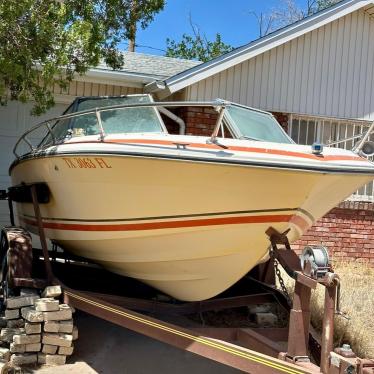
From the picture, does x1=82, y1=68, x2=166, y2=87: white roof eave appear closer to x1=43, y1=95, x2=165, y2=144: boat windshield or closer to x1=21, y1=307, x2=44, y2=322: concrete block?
x1=43, y1=95, x2=165, y2=144: boat windshield

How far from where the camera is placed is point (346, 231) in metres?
9.87

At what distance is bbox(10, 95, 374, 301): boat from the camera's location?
4219mm

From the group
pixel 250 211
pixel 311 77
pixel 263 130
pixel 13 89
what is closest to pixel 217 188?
pixel 250 211

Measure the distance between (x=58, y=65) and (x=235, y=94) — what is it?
172 inches

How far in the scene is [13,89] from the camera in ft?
19.8

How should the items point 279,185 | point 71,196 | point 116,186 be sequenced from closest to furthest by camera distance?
point 279,185 < point 116,186 < point 71,196

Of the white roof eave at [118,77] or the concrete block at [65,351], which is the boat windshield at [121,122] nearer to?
Result: the concrete block at [65,351]

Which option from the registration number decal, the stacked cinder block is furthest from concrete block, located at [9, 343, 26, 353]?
the registration number decal

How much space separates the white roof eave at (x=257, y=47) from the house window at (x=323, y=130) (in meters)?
1.39

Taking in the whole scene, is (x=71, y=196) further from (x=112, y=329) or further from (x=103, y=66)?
(x=103, y=66)

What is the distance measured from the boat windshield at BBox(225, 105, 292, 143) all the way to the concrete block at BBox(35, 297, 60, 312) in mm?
2197

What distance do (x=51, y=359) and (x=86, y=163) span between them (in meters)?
1.72

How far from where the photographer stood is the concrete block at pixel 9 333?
498 centimetres

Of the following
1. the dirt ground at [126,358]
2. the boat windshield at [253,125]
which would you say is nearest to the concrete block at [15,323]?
the dirt ground at [126,358]
